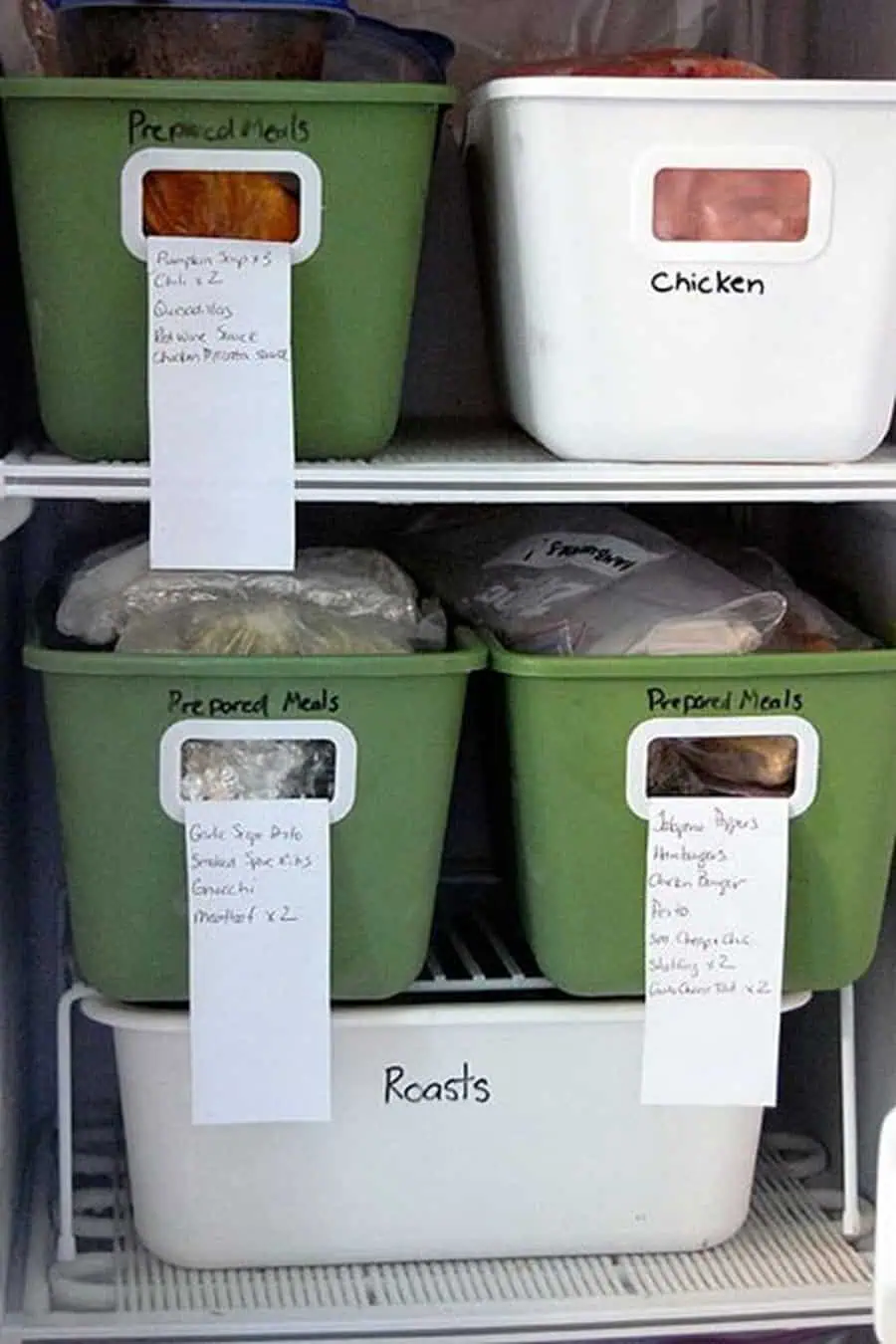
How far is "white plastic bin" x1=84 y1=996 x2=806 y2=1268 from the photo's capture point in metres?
1.17

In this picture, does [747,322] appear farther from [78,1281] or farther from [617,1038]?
[78,1281]

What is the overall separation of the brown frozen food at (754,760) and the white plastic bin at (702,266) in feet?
0.58

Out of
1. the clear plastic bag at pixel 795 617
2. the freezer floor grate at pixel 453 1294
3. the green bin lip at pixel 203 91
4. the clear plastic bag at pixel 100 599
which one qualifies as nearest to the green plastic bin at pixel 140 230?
the green bin lip at pixel 203 91

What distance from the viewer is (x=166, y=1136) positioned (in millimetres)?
1174

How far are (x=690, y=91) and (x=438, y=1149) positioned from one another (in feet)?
2.24

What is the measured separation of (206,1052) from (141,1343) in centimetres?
21

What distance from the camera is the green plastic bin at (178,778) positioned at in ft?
3.51

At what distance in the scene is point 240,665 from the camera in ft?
3.49

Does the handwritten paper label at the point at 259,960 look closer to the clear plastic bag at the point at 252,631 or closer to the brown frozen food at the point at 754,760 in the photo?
the clear plastic bag at the point at 252,631

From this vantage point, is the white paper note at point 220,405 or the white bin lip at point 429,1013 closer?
the white paper note at point 220,405

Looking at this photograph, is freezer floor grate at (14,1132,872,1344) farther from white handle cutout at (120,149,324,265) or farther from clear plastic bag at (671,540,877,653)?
white handle cutout at (120,149,324,265)

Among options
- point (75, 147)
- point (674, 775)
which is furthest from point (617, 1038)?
point (75, 147)

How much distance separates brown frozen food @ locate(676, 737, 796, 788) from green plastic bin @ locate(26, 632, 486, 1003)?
0.16 meters

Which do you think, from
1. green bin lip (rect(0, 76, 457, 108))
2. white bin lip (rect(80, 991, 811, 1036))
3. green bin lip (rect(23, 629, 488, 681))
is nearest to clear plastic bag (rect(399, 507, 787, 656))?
green bin lip (rect(23, 629, 488, 681))
